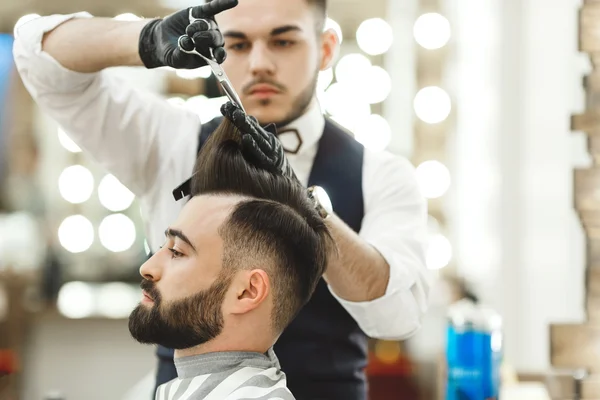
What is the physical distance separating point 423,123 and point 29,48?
417 cm

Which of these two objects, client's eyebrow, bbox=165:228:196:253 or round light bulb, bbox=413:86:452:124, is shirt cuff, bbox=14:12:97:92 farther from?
round light bulb, bbox=413:86:452:124

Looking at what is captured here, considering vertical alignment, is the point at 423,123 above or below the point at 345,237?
above

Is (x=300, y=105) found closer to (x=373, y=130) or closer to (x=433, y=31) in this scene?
(x=433, y=31)

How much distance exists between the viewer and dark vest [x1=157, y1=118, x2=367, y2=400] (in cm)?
178

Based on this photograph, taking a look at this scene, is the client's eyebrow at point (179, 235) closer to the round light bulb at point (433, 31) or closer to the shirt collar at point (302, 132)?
the shirt collar at point (302, 132)

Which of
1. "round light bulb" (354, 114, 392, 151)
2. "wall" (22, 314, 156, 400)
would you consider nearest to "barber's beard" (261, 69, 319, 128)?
"round light bulb" (354, 114, 392, 151)

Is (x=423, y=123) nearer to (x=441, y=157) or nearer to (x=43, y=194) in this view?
(x=441, y=157)

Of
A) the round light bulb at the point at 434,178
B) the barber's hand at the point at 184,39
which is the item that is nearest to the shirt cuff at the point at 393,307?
the barber's hand at the point at 184,39

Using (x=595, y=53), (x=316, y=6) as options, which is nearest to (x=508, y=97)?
(x=595, y=53)

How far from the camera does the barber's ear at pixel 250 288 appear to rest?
1401 mm

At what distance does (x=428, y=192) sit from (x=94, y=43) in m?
4.17

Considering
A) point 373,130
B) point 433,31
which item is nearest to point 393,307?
point 433,31

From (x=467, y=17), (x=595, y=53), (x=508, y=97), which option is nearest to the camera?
(x=595, y=53)

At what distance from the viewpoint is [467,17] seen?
5.33 m
